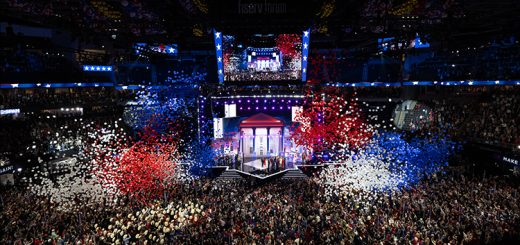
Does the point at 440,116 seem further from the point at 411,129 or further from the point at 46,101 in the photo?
the point at 46,101

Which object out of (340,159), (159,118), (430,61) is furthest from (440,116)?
(159,118)

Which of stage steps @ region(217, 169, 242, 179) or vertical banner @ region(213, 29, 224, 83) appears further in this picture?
stage steps @ region(217, 169, 242, 179)

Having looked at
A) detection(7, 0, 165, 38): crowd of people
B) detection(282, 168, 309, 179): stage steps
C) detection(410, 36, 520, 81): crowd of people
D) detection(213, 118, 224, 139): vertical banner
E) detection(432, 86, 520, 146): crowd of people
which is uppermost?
detection(7, 0, 165, 38): crowd of people

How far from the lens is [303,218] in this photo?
39.3 feet

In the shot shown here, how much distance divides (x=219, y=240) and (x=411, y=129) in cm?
2002

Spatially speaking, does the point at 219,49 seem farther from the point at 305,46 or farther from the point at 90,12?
the point at 90,12

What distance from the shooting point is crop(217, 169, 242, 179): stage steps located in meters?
19.5

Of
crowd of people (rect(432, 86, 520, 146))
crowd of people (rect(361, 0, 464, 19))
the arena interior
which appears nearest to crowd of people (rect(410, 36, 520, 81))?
the arena interior

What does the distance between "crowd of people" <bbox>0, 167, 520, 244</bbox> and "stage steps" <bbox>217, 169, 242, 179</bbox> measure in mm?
4272

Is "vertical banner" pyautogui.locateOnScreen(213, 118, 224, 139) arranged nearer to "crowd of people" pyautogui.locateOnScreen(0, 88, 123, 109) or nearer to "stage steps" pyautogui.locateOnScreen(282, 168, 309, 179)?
"stage steps" pyautogui.locateOnScreen(282, 168, 309, 179)

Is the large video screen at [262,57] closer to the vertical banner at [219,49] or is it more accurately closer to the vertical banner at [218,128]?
the vertical banner at [219,49]

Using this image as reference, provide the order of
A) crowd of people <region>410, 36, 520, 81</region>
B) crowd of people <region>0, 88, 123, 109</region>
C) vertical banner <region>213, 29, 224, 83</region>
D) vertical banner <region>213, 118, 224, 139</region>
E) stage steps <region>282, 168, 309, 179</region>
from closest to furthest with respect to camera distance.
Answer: vertical banner <region>213, 29, 224, 83</region>
crowd of people <region>410, 36, 520, 81</region>
stage steps <region>282, 168, 309, 179</region>
crowd of people <region>0, 88, 123, 109</region>
vertical banner <region>213, 118, 224, 139</region>

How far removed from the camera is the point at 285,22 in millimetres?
12641

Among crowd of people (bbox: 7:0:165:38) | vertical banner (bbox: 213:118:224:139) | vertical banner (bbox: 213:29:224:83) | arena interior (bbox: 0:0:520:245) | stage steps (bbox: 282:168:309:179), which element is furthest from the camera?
vertical banner (bbox: 213:118:224:139)
